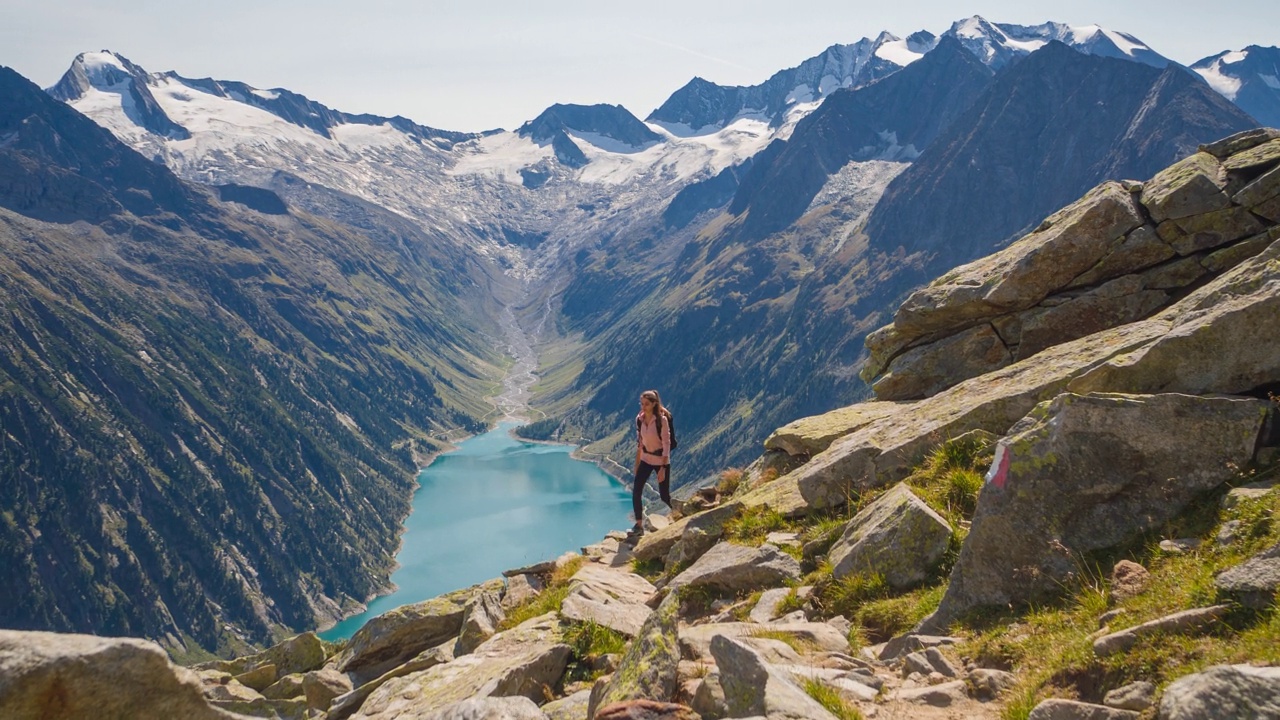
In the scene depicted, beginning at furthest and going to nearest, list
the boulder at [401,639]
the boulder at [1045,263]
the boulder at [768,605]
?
1. the boulder at [1045,263]
2. the boulder at [401,639]
3. the boulder at [768,605]

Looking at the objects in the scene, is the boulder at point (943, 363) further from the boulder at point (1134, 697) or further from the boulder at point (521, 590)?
the boulder at point (1134, 697)

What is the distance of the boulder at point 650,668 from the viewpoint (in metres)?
9.07

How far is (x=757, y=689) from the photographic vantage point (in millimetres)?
8031

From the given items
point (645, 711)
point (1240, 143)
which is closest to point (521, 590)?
point (645, 711)

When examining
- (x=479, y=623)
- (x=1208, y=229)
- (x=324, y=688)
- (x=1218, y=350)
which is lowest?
(x=324, y=688)

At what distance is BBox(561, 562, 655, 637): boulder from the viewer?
13.5m

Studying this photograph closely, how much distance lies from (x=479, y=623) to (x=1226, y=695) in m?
14.1

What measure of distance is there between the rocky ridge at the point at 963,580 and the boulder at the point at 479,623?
0.22ft

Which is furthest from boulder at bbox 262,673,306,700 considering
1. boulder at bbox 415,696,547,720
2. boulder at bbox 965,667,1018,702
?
boulder at bbox 965,667,1018,702

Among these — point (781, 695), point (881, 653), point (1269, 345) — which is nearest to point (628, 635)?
point (881, 653)

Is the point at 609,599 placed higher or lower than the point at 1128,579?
lower

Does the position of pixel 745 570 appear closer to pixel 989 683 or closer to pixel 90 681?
pixel 989 683

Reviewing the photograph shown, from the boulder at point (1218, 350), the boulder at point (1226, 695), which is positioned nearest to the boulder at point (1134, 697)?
the boulder at point (1226, 695)

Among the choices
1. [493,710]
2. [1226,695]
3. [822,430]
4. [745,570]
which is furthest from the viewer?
[822,430]
